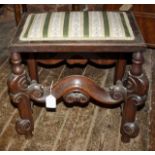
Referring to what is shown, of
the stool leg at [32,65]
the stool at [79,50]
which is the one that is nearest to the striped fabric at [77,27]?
the stool at [79,50]

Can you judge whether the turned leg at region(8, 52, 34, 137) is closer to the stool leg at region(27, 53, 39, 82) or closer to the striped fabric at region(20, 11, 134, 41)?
the striped fabric at region(20, 11, 134, 41)

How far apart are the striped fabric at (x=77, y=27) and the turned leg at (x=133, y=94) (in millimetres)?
118

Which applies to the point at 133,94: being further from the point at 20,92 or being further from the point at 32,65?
the point at 32,65

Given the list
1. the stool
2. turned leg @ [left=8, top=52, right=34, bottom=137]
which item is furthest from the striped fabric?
turned leg @ [left=8, top=52, right=34, bottom=137]

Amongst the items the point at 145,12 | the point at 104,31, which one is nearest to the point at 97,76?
the point at 145,12

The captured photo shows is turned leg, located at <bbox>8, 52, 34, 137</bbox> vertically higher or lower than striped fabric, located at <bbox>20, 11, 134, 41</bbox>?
lower

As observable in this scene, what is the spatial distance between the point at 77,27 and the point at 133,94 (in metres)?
0.39

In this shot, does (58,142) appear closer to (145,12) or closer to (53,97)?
(53,97)

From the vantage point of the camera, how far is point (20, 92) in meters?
1.26

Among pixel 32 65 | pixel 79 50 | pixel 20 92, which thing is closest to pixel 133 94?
pixel 79 50

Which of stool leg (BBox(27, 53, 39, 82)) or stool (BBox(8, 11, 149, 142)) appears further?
stool leg (BBox(27, 53, 39, 82))

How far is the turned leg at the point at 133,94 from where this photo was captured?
3.82 ft

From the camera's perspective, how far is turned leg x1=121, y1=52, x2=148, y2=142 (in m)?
1.16
